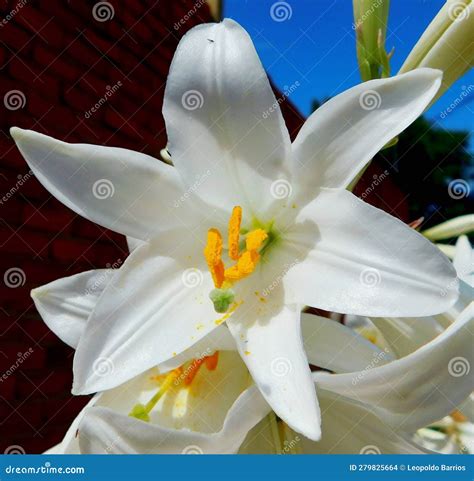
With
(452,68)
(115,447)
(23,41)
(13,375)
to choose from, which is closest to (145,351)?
(115,447)

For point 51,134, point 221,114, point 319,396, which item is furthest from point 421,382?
point 51,134

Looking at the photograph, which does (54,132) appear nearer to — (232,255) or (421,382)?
(232,255)

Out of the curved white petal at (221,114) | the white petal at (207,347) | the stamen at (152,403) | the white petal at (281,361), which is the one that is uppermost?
the curved white petal at (221,114)

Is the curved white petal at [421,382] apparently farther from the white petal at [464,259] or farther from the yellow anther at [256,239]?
the white petal at [464,259]

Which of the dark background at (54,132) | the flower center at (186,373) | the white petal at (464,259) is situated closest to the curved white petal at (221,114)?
the flower center at (186,373)

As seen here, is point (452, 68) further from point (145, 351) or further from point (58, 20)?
point (58, 20)

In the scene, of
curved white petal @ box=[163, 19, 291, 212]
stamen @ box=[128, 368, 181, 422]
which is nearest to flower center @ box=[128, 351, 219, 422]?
stamen @ box=[128, 368, 181, 422]
